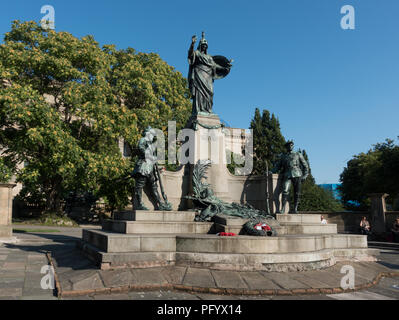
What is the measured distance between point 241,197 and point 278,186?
1615mm

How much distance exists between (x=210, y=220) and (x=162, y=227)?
1.71 metres

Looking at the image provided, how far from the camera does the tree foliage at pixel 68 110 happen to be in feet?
68.5

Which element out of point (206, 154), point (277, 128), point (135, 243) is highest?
point (277, 128)

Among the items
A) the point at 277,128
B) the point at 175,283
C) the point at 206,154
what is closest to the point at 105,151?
the point at 206,154

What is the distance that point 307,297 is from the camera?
6.45 m

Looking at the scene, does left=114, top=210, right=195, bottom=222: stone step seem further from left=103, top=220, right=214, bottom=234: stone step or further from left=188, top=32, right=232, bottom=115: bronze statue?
left=188, top=32, right=232, bottom=115: bronze statue

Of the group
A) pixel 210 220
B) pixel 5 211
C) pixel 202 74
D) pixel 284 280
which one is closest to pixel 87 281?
pixel 284 280

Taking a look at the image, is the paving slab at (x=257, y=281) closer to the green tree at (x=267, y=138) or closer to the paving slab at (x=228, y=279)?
the paving slab at (x=228, y=279)

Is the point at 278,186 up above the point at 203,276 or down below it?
above

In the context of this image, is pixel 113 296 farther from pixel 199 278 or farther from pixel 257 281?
pixel 257 281

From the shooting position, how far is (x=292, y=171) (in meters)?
12.6

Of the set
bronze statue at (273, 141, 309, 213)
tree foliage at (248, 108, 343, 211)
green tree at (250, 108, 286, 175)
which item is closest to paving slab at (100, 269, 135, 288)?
bronze statue at (273, 141, 309, 213)

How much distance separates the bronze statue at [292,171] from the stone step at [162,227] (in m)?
4.17

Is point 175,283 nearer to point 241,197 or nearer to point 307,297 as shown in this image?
point 307,297
